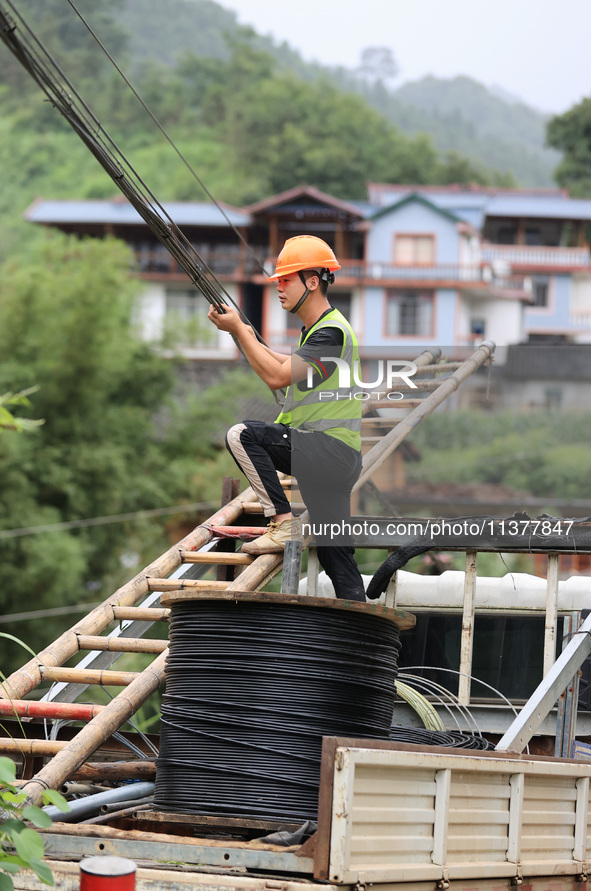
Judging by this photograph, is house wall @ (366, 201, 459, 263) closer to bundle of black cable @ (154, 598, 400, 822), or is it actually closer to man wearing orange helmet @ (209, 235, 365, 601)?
man wearing orange helmet @ (209, 235, 365, 601)

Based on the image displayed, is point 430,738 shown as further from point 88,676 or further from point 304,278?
point 304,278

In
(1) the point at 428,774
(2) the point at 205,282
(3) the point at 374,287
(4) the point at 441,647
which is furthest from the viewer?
(3) the point at 374,287

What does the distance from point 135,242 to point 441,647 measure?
1671 inches

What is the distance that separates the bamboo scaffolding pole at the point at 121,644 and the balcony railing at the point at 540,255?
48.6m

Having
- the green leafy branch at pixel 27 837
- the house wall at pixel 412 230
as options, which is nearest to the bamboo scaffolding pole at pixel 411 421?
the green leafy branch at pixel 27 837

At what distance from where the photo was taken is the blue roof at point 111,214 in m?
45.1

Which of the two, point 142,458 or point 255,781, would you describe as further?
point 142,458

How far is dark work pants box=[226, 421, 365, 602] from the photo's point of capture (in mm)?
4719

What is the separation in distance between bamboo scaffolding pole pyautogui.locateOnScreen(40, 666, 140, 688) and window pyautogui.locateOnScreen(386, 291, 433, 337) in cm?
4139

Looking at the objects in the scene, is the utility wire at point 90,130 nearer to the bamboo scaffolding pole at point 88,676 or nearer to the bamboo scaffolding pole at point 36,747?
the bamboo scaffolding pole at point 88,676

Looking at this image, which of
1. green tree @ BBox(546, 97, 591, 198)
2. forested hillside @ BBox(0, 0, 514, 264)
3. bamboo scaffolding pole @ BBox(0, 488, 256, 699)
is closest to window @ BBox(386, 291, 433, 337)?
forested hillside @ BBox(0, 0, 514, 264)

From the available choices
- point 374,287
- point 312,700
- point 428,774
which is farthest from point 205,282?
point 374,287

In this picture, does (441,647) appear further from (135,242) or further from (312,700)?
(135,242)

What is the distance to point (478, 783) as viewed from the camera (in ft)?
12.3
